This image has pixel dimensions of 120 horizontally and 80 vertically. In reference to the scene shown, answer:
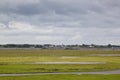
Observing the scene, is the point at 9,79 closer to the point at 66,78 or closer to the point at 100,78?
the point at 66,78

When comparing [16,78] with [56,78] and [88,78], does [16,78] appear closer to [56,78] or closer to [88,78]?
[56,78]

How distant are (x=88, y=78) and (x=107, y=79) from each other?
2.61 m

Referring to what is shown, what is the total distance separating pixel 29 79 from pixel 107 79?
9.67 metres

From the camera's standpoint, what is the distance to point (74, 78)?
39.7 metres

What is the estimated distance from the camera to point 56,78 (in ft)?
130

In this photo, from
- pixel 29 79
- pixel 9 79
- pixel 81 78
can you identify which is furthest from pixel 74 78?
pixel 9 79

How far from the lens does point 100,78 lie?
39.7 meters

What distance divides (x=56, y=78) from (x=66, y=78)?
1284 mm

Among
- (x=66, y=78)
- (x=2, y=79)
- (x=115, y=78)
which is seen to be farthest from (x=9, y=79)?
(x=115, y=78)

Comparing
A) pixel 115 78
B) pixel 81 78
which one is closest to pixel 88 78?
pixel 81 78

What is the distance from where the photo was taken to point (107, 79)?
38.6 metres

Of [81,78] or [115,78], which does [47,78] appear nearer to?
[81,78]

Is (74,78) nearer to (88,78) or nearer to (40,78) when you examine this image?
(88,78)

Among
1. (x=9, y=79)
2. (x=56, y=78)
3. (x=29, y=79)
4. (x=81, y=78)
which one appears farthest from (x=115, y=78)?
(x=9, y=79)
